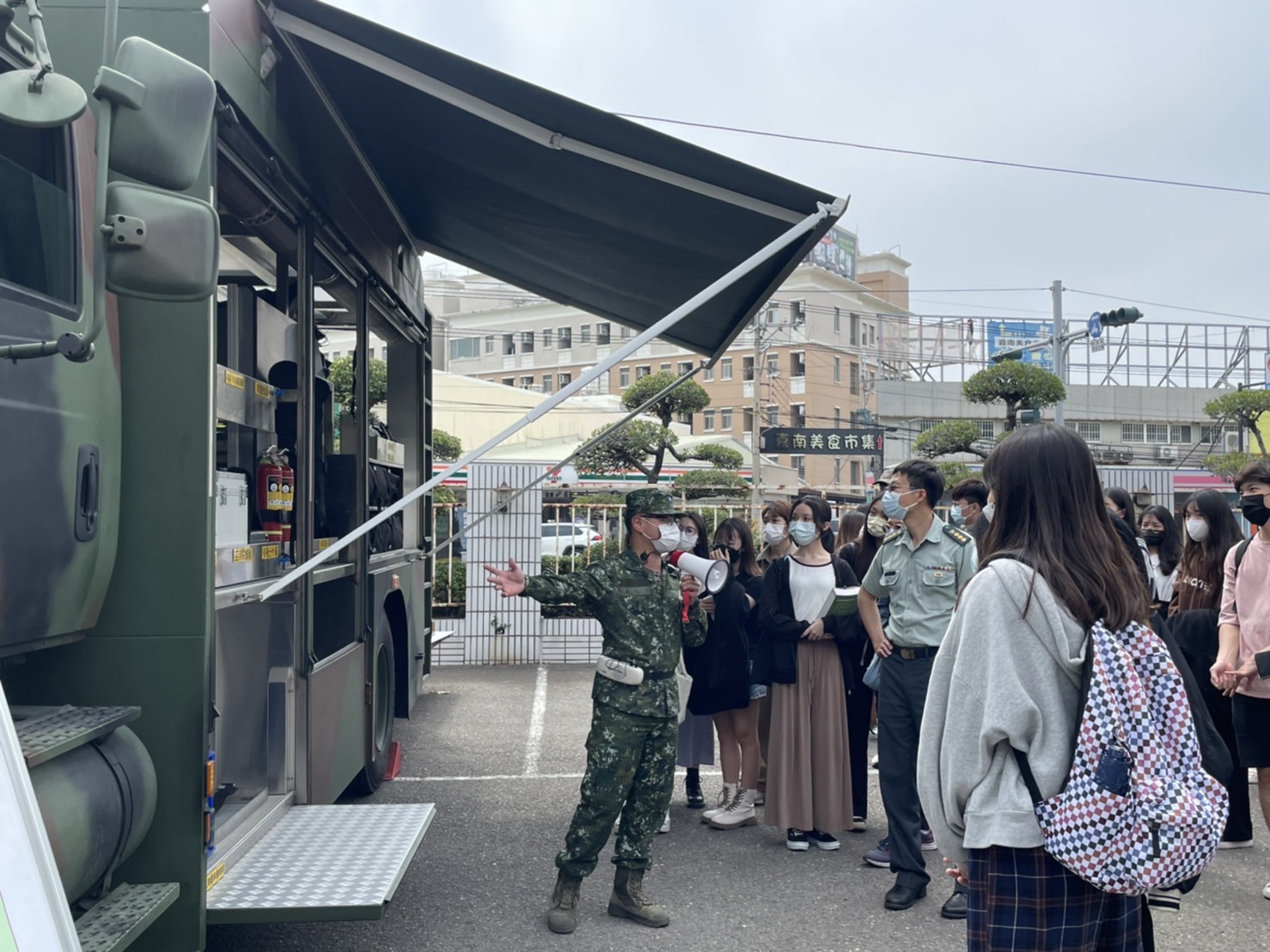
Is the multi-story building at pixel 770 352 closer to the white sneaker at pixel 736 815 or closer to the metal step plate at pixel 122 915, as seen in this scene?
the white sneaker at pixel 736 815

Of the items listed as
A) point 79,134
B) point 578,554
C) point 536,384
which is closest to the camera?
point 79,134

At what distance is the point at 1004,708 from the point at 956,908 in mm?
2755

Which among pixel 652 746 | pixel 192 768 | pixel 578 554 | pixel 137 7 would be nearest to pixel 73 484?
pixel 192 768

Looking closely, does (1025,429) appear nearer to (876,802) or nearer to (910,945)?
(910,945)

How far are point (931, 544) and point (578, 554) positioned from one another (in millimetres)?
8687

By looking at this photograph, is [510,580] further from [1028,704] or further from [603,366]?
[1028,704]

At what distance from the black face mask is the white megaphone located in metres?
2.43

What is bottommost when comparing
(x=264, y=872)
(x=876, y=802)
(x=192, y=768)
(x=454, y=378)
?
(x=876, y=802)

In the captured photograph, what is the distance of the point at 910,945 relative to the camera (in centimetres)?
437

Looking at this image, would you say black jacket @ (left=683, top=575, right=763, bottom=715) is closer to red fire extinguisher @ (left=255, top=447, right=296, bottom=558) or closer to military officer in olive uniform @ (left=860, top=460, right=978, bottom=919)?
military officer in olive uniform @ (left=860, top=460, right=978, bottom=919)

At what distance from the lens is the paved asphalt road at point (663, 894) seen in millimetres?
4395

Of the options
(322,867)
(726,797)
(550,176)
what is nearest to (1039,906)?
(322,867)

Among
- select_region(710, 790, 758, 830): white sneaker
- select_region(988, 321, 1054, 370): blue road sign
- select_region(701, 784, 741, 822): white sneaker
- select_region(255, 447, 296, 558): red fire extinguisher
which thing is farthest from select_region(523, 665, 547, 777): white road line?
select_region(988, 321, 1054, 370): blue road sign

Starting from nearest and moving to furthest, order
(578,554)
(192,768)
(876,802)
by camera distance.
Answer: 1. (192,768)
2. (876,802)
3. (578,554)
